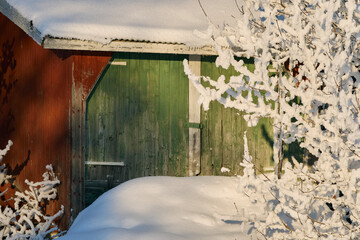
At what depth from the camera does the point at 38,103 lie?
784 centimetres

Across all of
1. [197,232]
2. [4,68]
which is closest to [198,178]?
[197,232]

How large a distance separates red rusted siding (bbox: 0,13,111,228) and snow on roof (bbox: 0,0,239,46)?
2.01ft

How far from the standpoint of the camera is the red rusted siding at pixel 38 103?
301 inches

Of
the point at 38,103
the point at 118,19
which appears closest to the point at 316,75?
the point at 118,19

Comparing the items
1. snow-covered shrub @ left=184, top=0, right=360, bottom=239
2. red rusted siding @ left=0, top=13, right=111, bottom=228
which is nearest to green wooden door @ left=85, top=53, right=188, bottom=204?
red rusted siding @ left=0, top=13, right=111, bottom=228

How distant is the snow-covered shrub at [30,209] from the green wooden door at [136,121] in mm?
617

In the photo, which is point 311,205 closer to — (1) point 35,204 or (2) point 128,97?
(2) point 128,97

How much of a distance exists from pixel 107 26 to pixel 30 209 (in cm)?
313

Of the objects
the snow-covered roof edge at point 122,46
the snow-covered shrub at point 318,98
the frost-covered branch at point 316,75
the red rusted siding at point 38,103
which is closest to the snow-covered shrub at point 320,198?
the snow-covered shrub at point 318,98

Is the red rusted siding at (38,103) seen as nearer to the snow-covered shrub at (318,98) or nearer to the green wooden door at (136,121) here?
the green wooden door at (136,121)

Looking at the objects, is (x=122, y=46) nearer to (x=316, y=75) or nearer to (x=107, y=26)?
(x=107, y=26)

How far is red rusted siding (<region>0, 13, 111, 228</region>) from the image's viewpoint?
7.65 meters

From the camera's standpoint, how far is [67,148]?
7703 mm

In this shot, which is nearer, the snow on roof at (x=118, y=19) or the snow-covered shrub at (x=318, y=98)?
the snow-covered shrub at (x=318, y=98)
